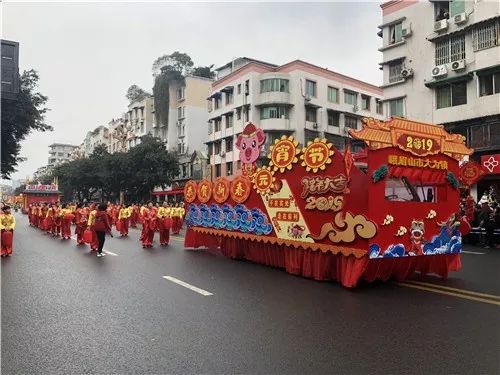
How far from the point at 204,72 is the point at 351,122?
20952 millimetres

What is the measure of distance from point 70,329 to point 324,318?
10.3 feet

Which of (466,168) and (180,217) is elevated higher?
(466,168)

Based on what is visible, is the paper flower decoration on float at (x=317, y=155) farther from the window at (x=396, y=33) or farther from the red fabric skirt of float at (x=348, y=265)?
the window at (x=396, y=33)

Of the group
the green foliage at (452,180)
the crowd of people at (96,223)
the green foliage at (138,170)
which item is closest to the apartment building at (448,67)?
the green foliage at (452,180)

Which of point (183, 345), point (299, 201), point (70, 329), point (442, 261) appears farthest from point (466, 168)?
point (70, 329)

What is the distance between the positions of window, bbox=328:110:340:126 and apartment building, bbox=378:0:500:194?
44.3ft

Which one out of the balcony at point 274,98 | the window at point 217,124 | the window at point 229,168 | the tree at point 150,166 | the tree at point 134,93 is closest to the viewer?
the balcony at point 274,98

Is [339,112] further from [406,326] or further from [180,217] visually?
[406,326]

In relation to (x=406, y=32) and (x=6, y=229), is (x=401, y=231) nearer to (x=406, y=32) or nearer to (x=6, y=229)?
(x=6, y=229)

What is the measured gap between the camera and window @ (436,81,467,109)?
2403 centimetres

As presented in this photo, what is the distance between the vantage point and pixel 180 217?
19.8 m

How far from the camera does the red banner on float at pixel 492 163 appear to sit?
70.1 feet

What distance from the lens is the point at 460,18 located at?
2375 centimetres

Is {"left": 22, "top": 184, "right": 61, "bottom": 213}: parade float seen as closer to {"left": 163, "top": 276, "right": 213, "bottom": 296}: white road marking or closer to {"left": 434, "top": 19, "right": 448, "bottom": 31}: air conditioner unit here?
{"left": 434, "top": 19, "right": 448, "bottom": 31}: air conditioner unit
